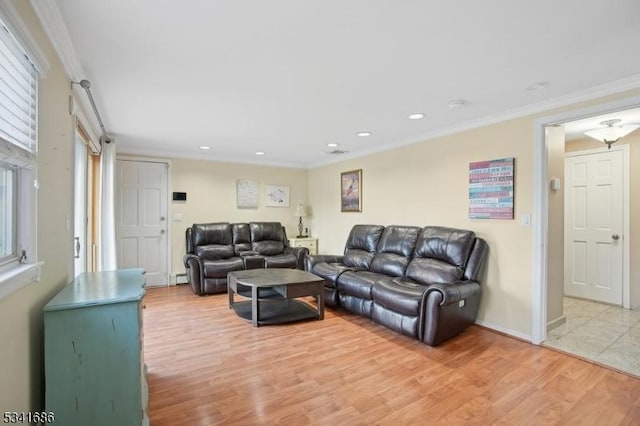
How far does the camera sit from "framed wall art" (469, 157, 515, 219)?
323 cm

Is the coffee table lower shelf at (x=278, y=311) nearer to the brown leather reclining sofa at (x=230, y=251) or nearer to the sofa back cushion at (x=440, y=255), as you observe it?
the brown leather reclining sofa at (x=230, y=251)

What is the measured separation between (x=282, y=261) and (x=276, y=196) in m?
1.55

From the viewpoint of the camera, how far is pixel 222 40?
1917mm

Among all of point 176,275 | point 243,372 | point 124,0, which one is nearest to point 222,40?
point 124,0

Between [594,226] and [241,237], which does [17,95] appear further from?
[594,226]

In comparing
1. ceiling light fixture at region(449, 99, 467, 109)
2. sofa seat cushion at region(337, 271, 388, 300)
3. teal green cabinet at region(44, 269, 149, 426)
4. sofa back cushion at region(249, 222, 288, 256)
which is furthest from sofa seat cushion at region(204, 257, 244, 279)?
ceiling light fixture at region(449, 99, 467, 109)

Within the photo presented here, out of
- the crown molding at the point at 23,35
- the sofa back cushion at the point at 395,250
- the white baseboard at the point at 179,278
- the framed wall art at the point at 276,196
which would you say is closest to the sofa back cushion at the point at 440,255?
the sofa back cushion at the point at 395,250

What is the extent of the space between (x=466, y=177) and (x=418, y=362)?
2060 mm

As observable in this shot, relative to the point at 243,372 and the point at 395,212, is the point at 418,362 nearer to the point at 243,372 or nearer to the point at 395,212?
the point at 243,372

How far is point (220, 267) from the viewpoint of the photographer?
476cm

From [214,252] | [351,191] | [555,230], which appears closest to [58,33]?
[214,252]

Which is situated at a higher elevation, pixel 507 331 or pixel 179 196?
pixel 179 196

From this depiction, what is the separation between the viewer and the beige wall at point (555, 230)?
3215 mm

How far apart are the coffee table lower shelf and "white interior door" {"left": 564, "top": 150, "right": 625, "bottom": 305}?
3.69 m
